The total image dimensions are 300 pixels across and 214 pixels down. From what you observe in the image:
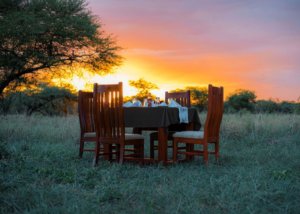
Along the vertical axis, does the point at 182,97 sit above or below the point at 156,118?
above

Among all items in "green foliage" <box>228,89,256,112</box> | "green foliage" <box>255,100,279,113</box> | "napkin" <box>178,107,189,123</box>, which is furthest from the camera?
"green foliage" <box>228,89,256,112</box>

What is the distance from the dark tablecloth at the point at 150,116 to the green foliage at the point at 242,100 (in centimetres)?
2670

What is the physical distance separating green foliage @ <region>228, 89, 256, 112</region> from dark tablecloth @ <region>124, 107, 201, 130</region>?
1051 inches

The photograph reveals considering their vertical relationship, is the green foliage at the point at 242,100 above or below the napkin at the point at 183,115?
above

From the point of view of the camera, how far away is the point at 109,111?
5.52 m

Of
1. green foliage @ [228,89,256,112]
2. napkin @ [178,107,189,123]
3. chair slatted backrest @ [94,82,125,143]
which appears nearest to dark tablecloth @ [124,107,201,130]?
napkin @ [178,107,189,123]

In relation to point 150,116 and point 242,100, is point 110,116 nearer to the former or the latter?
point 150,116

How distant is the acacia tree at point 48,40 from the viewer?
41.0 feet

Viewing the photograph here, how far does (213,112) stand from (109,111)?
1.41 m

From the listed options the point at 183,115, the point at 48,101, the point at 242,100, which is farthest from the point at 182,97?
the point at 242,100

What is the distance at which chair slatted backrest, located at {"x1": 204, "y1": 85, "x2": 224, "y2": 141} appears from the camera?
5.46m

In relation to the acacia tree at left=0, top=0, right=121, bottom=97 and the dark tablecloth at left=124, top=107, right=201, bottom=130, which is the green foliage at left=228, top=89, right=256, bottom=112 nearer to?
the acacia tree at left=0, top=0, right=121, bottom=97

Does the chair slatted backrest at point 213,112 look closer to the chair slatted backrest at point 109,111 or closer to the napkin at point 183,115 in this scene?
the napkin at point 183,115

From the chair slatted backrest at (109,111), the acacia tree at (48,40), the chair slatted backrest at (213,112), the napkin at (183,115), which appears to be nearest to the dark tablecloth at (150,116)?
the napkin at (183,115)
